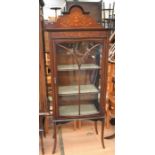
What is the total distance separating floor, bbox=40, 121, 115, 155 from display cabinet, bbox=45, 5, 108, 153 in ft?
0.39

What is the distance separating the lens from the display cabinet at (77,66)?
2035mm

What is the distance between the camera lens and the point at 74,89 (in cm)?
226

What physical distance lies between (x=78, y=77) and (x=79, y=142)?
65 centimetres

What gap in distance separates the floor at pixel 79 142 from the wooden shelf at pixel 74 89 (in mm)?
514

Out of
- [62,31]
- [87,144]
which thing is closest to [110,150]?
[87,144]

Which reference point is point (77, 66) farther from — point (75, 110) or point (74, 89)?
point (75, 110)

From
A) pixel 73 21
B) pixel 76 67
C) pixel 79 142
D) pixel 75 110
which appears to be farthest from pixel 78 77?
pixel 79 142

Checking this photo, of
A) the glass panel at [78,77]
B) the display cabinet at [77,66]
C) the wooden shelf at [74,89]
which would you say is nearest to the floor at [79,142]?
the display cabinet at [77,66]
